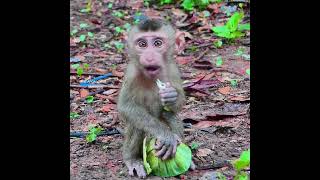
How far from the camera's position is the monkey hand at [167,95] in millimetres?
6438

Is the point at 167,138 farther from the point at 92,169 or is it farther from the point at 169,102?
the point at 92,169

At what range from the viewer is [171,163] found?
21.1 feet

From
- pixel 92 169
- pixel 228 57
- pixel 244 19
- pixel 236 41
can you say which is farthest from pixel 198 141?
pixel 244 19

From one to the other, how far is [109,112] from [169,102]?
7.22 ft

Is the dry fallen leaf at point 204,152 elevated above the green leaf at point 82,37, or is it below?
below

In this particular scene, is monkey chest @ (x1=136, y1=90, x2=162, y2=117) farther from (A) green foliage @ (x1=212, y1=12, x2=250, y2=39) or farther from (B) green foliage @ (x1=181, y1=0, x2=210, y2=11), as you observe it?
(B) green foliage @ (x1=181, y1=0, x2=210, y2=11)

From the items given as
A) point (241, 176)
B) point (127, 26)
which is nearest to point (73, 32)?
point (127, 26)

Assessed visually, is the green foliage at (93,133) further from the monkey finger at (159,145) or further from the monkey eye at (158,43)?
the monkey eye at (158,43)

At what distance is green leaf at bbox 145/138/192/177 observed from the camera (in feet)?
21.1

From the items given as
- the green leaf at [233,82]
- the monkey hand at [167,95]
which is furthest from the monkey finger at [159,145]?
the green leaf at [233,82]

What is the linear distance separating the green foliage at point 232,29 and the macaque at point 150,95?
167 inches

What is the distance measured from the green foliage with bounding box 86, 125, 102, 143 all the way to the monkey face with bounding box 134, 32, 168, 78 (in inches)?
57.3

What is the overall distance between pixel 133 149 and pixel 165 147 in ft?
1.85

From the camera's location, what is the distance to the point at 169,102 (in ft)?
21.3
